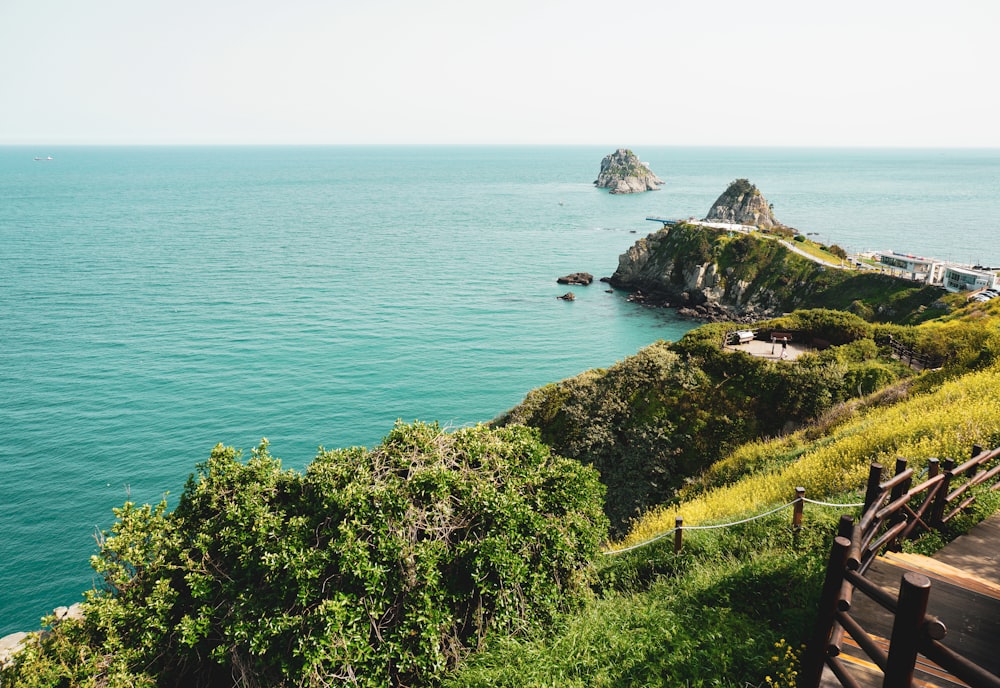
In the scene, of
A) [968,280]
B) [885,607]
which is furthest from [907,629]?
[968,280]

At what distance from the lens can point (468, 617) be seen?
1162 centimetres

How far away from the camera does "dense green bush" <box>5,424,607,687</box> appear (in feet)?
34.5

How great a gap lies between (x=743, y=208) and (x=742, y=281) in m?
55.2

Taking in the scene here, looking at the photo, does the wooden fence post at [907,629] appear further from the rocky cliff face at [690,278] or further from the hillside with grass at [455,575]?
the rocky cliff face at [690,278]

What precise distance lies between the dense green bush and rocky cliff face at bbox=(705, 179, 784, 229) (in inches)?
4886

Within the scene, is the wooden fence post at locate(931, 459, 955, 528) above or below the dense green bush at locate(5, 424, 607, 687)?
above

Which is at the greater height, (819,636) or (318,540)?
(819,636)

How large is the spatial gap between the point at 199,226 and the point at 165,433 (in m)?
106

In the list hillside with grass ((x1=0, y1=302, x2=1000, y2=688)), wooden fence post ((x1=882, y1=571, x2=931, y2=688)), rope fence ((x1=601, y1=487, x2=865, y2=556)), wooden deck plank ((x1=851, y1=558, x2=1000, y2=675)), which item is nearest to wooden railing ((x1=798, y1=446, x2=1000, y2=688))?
wooden fence post ((x1=882, y1=571, x2=931, y2=688))

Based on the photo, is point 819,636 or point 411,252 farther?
point 411,252

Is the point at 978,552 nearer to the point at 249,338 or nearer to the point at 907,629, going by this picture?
the point at 907,629

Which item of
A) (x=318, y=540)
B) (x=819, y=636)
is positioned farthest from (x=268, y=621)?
(x=819, y=636)

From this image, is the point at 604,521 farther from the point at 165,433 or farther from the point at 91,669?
the point at 165,433

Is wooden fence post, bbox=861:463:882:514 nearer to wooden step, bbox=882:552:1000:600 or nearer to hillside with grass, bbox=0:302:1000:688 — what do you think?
wooden step, bbox=882:552:1000:600
